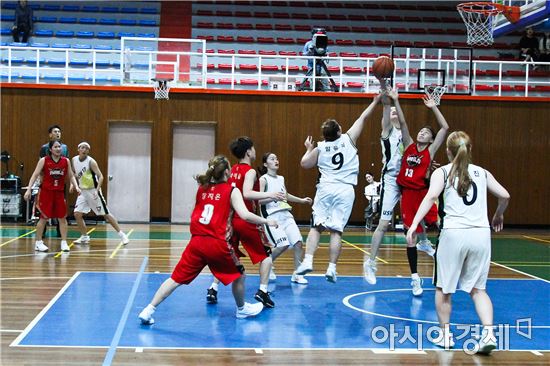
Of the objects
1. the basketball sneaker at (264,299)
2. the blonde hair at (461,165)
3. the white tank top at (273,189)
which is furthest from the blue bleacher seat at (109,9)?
the blonde hair at (461,165)

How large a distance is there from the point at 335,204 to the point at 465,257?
2694mm

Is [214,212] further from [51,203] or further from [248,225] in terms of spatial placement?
[51,203]

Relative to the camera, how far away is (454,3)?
27578mm

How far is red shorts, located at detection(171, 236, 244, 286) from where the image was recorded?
22.5ft

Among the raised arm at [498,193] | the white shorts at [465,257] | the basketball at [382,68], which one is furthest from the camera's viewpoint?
the basketball at [382,68]

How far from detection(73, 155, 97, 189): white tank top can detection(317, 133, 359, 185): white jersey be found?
257 inches

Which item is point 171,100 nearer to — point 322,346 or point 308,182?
point 308,182

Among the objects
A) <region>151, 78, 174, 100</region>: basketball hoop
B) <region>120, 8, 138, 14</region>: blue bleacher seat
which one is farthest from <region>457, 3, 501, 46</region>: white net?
<region>120, 8, 138, 14</region>: blue bleacher seat

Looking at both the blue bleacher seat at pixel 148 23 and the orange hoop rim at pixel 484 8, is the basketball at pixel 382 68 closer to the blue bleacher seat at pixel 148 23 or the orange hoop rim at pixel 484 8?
the orange hoop rim at pixel 484 8

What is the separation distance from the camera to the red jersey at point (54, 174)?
12.4 metres

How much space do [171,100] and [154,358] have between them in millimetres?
14537

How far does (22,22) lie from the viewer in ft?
81.0

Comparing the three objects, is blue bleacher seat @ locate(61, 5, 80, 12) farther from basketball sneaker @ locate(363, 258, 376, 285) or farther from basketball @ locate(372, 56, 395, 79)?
basketball sneaker @ locate(363, 258, 376, 285)

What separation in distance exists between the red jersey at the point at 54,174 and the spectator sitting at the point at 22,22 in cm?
1369
